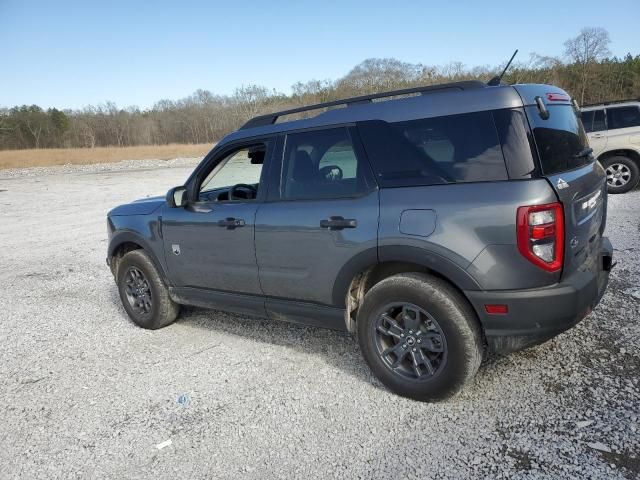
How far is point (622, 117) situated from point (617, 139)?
24.5 inches

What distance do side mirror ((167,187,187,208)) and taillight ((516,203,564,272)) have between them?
2.84 metres

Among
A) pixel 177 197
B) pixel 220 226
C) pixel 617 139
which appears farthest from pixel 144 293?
pixel 617 139

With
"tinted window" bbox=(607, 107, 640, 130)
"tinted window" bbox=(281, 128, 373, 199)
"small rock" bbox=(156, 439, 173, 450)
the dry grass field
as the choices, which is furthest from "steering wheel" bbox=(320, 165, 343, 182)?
the dry grass field

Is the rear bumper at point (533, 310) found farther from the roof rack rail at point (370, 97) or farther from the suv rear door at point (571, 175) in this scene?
the roof rack rail at point (370, 97)

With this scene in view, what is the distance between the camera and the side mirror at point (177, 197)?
420cm

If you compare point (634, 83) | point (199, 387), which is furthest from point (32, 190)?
point (634, 83)

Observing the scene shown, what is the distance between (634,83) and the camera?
45.5 metres

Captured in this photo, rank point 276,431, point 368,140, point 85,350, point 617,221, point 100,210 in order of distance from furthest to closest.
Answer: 1. point 100,210
2. point 617,221
3. point 85,350
4. point 368,140
5. point 276,431

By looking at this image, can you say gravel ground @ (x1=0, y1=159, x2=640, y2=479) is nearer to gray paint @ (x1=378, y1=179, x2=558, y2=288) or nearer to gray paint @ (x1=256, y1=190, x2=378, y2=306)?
gray paint @ (x1=256, y1=190, x2=378, y2=306)

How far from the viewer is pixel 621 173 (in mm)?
9672

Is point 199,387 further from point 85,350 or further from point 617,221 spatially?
point 617,221

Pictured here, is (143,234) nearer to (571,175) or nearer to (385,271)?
(385,271)

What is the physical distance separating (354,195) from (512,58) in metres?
1.52

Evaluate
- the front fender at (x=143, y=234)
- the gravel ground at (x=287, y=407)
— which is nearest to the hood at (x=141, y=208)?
the front fender at (x=143, y=234)
